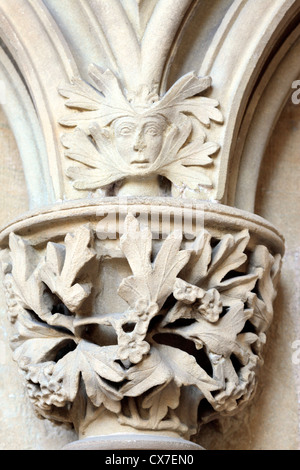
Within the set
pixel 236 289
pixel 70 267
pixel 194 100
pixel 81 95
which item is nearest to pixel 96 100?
pixel 81 95

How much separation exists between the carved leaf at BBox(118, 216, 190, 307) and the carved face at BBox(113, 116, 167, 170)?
0.14 meters

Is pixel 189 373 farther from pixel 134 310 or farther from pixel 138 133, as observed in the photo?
pixel 138 133

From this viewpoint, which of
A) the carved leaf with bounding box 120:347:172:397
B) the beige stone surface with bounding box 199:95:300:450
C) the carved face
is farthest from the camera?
the beige stone surface with bounding box 199:95:300:450

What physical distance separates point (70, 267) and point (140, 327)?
161 mm

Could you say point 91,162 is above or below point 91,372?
above

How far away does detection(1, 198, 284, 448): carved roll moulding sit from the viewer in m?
1.40

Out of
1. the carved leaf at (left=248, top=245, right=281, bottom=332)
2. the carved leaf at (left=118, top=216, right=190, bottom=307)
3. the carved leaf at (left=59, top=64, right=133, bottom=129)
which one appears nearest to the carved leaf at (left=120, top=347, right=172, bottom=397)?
the carved leaf at (left=118, top=216, right=190, bottom=307)

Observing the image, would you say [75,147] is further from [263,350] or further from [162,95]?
[263,350]

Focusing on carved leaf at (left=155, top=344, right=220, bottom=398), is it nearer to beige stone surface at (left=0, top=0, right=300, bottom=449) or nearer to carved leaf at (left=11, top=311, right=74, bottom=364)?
beige stone surface at (left=0, top=0, right=300, bottom=449)

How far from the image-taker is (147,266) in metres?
1.40

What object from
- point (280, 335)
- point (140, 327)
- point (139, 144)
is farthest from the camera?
point (280, 335)

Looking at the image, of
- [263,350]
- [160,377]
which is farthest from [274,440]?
[160,377]

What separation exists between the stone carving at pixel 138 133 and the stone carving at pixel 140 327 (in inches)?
5.1

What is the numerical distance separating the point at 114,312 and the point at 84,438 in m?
0.24
